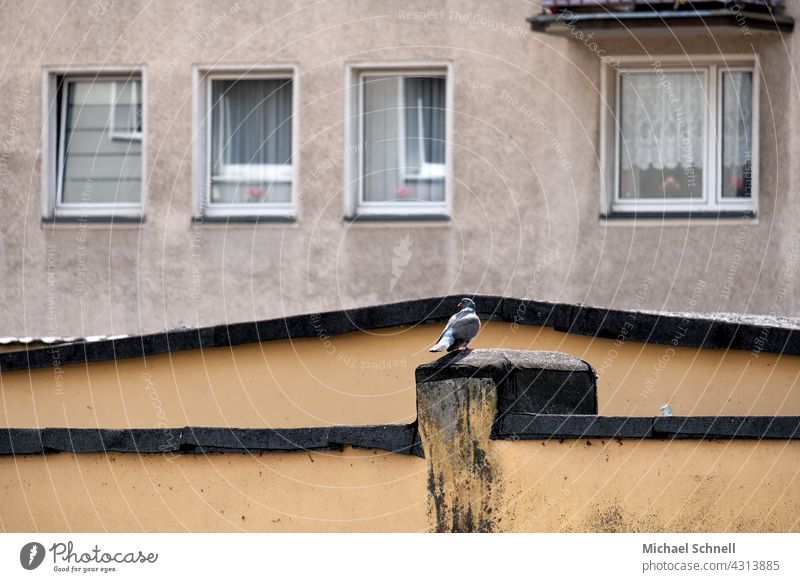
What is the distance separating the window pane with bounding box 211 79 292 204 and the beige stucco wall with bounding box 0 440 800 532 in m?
8.87

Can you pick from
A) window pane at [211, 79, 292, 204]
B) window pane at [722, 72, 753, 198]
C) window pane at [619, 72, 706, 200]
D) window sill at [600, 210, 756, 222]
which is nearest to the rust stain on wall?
window sill at [600, 210, 756, 222]

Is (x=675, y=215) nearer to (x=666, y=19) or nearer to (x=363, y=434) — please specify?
(x=666, y=19)

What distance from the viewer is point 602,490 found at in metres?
6.69

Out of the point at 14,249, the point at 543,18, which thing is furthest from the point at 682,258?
the point at 14,249

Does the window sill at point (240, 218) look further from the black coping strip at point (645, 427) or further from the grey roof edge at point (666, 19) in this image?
the black coping strip at point (645, 427)

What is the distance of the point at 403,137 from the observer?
53.5ft

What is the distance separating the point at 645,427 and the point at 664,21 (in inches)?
353

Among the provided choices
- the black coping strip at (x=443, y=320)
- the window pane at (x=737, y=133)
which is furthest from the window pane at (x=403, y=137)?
the black coping strip at (x=443, y=320)

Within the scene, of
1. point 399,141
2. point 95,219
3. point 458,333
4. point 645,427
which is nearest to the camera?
point 645,427

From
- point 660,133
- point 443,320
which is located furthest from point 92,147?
point 443,320

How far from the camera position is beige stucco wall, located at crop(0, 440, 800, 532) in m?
6.53

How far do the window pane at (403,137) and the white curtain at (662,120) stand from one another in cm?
189

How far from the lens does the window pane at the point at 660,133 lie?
52.2ft

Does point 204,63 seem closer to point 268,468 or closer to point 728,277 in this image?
point 728,277
